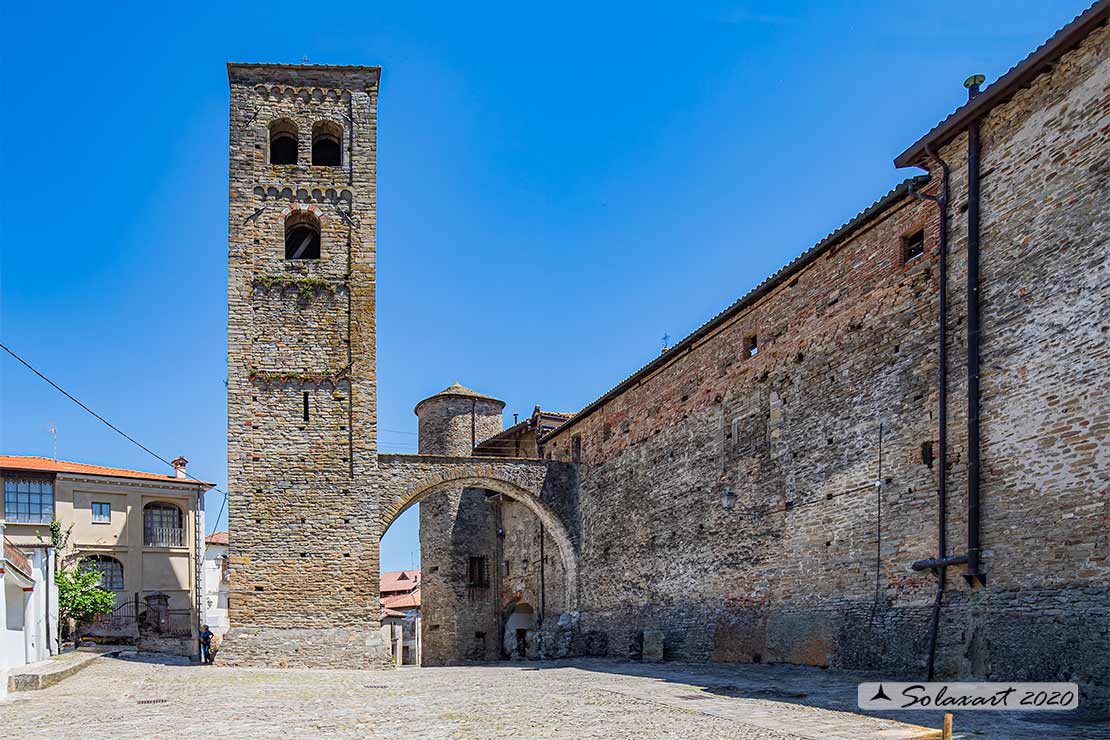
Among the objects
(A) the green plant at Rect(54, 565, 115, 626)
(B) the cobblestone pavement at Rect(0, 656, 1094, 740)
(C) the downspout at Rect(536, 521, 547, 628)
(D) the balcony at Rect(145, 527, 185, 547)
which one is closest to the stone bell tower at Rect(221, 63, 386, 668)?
(B) the cobblestone pavement at Rect(0, 656, 1094, 740)

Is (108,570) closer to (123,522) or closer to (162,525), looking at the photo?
(123,522)

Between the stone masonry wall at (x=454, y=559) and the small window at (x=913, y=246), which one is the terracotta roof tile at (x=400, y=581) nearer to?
the stone masonry wall at (x=454, y=559)

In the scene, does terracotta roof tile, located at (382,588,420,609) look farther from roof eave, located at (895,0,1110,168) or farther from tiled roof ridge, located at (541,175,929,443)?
roof eave, located at (895,0,1110,168)

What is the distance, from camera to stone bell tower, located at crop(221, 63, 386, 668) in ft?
72.8

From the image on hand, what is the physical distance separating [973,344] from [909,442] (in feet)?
6.27

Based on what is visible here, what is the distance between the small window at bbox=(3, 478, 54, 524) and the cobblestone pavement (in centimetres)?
1419

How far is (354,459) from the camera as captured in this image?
918 inches

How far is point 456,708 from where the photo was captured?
11344 mm

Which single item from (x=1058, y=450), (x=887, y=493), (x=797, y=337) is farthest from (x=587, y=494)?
(x=1058, y=450)

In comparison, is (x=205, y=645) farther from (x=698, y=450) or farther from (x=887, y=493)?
(x=887, y=493)

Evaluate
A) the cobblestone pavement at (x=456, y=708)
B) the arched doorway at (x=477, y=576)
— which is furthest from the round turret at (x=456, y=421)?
the cobblestone pavement at (x=456, y=708)

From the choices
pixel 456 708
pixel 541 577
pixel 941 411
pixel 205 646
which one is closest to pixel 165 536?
pixel 205 646

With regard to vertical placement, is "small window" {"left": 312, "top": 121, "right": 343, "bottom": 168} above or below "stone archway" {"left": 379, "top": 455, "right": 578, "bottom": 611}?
above

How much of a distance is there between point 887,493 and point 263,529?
577 inches
